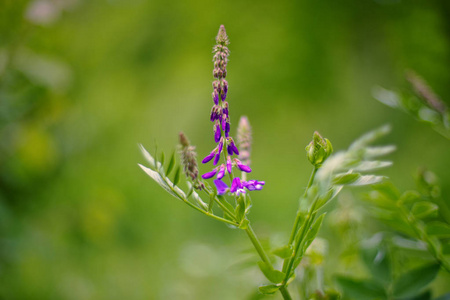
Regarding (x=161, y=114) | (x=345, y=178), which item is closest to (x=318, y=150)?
(x=345, y=178)

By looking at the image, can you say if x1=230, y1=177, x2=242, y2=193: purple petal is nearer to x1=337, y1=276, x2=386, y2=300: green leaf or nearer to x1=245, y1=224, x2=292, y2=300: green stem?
x1=245, y1=224, x2=292, y2=300: green stem

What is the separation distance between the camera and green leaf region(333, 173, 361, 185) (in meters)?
0.28

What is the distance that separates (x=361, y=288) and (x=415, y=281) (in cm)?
6

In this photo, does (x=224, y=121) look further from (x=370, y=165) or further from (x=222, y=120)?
(x=370, y=165)

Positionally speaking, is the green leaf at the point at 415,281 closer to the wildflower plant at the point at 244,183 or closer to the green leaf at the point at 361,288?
the green leaf at the point at 361,288

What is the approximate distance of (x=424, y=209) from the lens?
384 millimetres

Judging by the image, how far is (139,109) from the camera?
6.14 ft

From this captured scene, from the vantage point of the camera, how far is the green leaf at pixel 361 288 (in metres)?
0.41

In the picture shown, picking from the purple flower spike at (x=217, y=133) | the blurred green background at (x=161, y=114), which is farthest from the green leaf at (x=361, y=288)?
the blurred green background at (x=161, y=114)

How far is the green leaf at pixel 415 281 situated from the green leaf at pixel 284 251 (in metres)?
0.19

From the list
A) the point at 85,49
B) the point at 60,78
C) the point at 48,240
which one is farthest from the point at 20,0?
the point at 48,240

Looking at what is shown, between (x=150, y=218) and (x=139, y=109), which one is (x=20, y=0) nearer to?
(x=139, y=109)

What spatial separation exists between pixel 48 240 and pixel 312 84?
1164mm

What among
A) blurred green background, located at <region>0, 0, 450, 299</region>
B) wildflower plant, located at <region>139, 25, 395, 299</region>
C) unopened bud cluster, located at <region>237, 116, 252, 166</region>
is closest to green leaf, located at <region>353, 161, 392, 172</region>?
wildflower plant, located at <region>139, 25, 395, 299</region>
